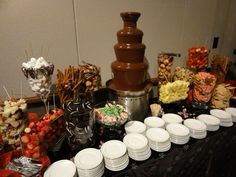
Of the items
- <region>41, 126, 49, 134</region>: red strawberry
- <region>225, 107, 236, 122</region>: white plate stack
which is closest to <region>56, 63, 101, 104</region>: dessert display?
<region>41, 126, 49, 134</region>: red strawberry

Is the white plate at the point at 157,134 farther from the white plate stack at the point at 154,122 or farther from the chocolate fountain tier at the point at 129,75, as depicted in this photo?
the chocolate fountain tier at the point at 129,75

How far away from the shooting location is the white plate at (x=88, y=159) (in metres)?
0.67

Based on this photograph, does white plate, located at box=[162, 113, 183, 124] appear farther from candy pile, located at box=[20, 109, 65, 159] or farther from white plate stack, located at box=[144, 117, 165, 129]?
candy pile, located at box=[20, 109, 65, 159]

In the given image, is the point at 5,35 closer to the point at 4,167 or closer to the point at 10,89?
the point at 10,89

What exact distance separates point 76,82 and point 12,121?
317 mm

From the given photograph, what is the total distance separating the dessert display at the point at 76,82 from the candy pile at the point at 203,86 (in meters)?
0.60

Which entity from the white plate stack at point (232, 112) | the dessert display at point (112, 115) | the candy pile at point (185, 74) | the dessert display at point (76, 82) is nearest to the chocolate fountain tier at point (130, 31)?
the dessert display at point (76, 82)

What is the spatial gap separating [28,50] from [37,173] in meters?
0.64

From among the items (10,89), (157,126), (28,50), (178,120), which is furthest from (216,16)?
(10,89)

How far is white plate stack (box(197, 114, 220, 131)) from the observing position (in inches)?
37.4

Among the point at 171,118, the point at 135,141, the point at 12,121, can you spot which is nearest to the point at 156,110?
the point at 171,118

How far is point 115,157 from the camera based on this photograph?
70cm

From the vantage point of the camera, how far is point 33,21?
94cm

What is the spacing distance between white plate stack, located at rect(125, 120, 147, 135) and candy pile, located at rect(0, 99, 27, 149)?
1.49 ft
